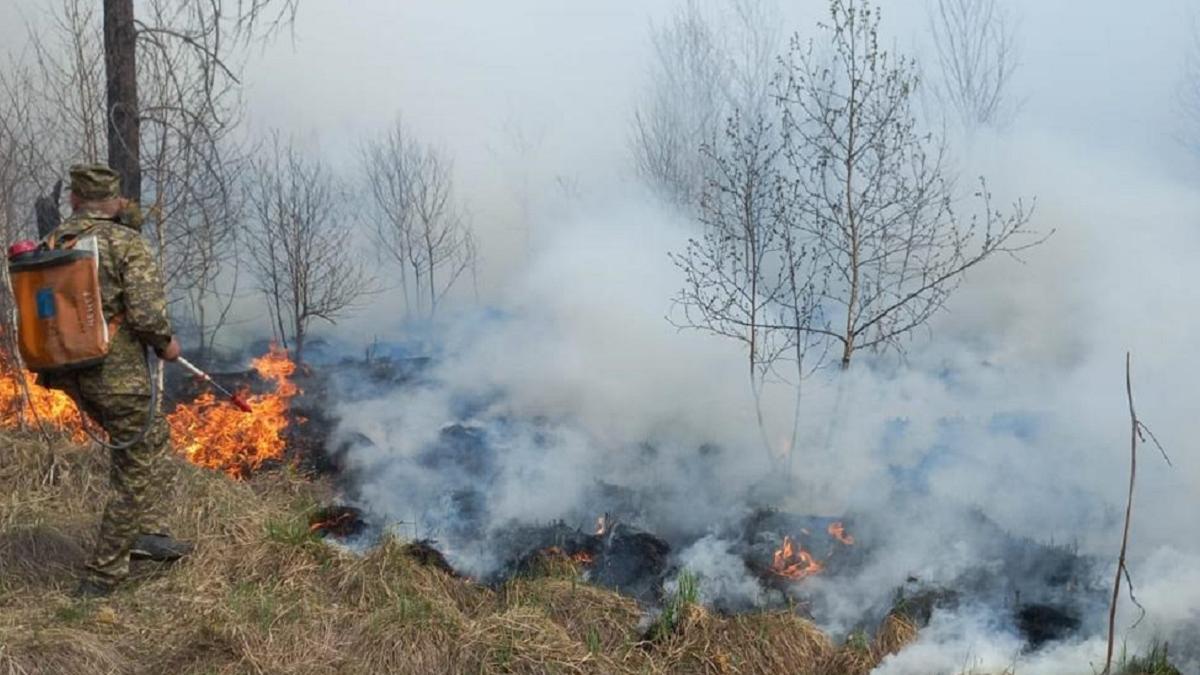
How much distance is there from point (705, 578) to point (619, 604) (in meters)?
0.80

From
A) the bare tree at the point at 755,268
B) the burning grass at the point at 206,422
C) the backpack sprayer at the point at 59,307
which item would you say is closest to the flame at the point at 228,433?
the burning grass at the point at 206,422

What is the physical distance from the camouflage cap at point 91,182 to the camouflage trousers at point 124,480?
3.17ft

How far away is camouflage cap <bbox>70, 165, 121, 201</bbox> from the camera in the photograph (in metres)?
4.47

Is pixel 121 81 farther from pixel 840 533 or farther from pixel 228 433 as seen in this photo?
pixel 840 533

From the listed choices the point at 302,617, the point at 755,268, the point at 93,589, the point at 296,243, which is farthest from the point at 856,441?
the point at 296,243

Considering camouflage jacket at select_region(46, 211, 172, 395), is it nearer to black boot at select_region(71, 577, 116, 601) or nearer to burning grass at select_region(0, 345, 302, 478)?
black boot at select_region(71, 577, 116, 601)

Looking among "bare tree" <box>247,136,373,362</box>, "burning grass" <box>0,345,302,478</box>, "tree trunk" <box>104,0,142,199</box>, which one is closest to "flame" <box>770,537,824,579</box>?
"burning grass" <box>0,345,302,478</box>

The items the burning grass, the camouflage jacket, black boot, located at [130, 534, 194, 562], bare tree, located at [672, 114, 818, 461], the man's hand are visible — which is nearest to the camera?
the camouflage jacket

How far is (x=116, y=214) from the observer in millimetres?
4574

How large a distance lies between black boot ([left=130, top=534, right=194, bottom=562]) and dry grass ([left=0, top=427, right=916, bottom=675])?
0.06m

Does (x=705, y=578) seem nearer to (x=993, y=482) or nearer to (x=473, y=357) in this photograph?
(x=993, y=482)

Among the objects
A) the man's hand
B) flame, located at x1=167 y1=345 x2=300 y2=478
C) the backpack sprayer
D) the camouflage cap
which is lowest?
flame, located at x1=167 y1=345 x2=300 y2=478

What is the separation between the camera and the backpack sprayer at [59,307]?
4215 mm

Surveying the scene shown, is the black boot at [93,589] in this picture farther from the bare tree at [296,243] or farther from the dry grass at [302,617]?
the bare tree at [296,243]
